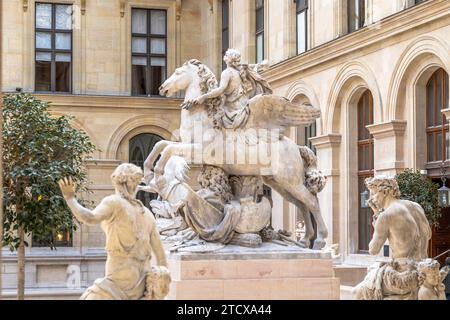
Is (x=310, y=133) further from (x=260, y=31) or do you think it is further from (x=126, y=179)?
(x=126, y=179)

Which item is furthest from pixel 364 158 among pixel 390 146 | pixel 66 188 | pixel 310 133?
A: pixel 66 188

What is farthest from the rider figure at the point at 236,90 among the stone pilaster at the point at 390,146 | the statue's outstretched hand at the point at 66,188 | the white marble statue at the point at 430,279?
the stone pilaster at the point at 390,146

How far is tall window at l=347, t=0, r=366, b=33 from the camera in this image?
29625 millimetres

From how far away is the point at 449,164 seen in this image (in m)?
24.6

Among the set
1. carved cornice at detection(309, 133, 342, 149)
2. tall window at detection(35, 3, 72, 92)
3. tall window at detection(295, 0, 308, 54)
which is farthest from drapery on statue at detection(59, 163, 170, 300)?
tall window at detection(35, 3, 72, 92)

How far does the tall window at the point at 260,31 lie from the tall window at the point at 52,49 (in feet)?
24.9

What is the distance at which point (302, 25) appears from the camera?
33.3 metres

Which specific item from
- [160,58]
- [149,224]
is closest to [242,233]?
[149,224]

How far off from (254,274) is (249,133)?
2019 millimetres

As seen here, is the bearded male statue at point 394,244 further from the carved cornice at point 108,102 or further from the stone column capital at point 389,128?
the carved cornice at point 108,102

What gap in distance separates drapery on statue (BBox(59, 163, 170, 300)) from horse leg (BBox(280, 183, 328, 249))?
5.22 meters

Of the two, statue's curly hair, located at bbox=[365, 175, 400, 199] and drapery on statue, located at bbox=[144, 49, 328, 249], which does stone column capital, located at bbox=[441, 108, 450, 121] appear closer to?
drapery on statue, located at bbox=[144, 49, 328, 249]
